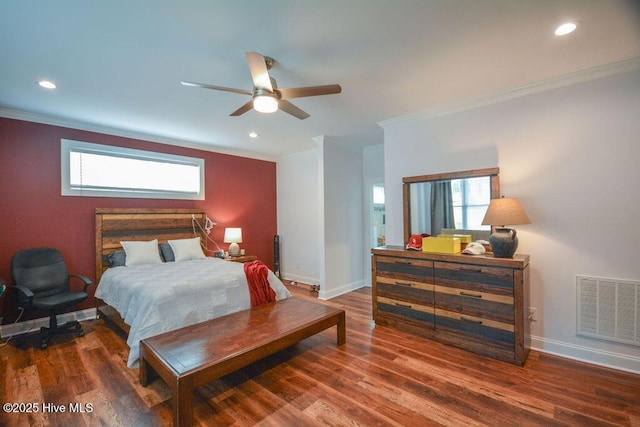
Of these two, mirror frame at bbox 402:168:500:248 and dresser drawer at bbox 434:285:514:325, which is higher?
mirror frame at bbox 402:168:500:248

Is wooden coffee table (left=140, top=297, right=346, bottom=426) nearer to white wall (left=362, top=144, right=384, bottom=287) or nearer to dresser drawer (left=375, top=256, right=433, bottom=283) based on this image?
dresser drawer (left=375, top=256, right=433, bottom=283)

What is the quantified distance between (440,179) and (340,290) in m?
2.57

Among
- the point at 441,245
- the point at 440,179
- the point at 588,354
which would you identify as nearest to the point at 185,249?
the point at 441,245

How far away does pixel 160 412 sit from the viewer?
1.95m

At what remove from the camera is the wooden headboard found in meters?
3.88

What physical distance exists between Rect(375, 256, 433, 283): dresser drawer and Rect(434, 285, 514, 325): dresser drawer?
6.9 inches

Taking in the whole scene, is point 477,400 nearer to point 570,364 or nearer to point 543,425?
point 543,425

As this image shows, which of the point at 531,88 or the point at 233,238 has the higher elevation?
the point at 531,88

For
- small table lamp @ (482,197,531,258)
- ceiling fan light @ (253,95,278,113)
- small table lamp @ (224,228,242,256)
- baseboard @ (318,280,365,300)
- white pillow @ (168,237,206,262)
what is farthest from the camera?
small table lamp @ (224,228,242,256)

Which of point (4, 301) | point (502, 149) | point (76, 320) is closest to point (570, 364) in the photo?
point (502, 149)

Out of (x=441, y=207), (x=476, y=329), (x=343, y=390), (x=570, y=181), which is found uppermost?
(x=570, y=181)

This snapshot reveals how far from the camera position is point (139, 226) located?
4.19 m

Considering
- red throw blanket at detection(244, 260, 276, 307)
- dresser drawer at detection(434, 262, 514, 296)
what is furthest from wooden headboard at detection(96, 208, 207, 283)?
dresser drawer at detection(434, 262, 514, 296)

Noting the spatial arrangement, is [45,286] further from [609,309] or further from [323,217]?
A: [609,309]
